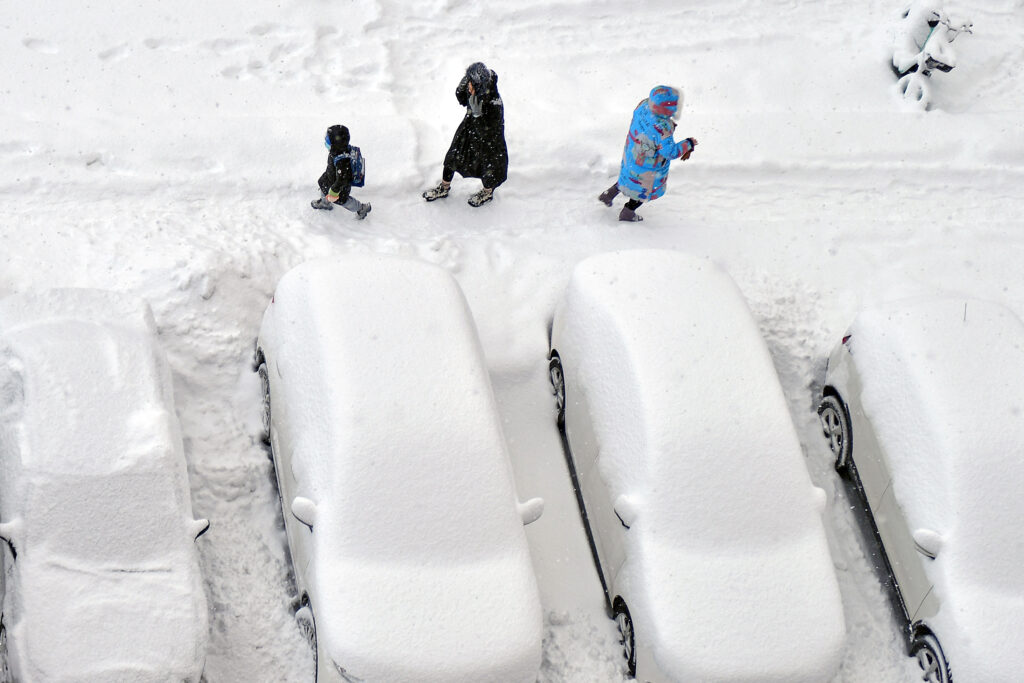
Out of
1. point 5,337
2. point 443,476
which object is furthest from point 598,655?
point 5,337

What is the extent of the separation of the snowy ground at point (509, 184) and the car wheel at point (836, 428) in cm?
12

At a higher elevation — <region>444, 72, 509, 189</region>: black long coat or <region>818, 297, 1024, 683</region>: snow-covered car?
<region>444, 72, 509, 189</region>: black long coat

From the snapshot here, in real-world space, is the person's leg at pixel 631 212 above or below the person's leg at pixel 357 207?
below

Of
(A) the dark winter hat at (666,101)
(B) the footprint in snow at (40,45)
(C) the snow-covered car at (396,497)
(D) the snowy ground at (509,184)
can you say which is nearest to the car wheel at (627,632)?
(D) the snowy ground at (509,184)

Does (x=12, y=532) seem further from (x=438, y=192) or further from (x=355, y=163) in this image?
(x=438, y=192)

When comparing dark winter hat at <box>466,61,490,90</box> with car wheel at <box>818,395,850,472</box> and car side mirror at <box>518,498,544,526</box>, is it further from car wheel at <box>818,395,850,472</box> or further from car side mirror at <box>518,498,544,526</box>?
car wheel at <box>818,395,850,472</box>

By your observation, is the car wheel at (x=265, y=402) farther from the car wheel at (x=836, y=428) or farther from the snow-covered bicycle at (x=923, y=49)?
the snow-covered bicycle at (x=923, y=49)

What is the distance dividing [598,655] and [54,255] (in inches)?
190

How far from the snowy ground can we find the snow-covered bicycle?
0.70 ft

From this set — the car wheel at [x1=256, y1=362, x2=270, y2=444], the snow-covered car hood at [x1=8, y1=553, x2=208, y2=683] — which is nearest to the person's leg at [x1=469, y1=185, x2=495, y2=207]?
the car wheel at [x1=256, y1=362, x2=270, y2=444]

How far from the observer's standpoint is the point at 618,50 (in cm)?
938

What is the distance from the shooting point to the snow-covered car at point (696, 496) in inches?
212

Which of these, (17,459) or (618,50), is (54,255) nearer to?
(17,459)

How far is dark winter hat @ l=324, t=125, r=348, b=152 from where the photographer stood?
682 cm
